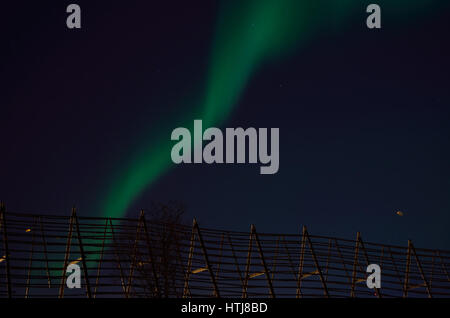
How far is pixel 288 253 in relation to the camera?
2178 cm

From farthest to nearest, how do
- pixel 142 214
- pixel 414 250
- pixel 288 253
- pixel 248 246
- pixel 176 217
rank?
pixel 176 217 < pixel 414 250 < pixel 288 253 < pixel 248 246 < pixel 142 214

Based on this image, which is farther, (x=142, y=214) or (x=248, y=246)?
(x=248, y=246)
